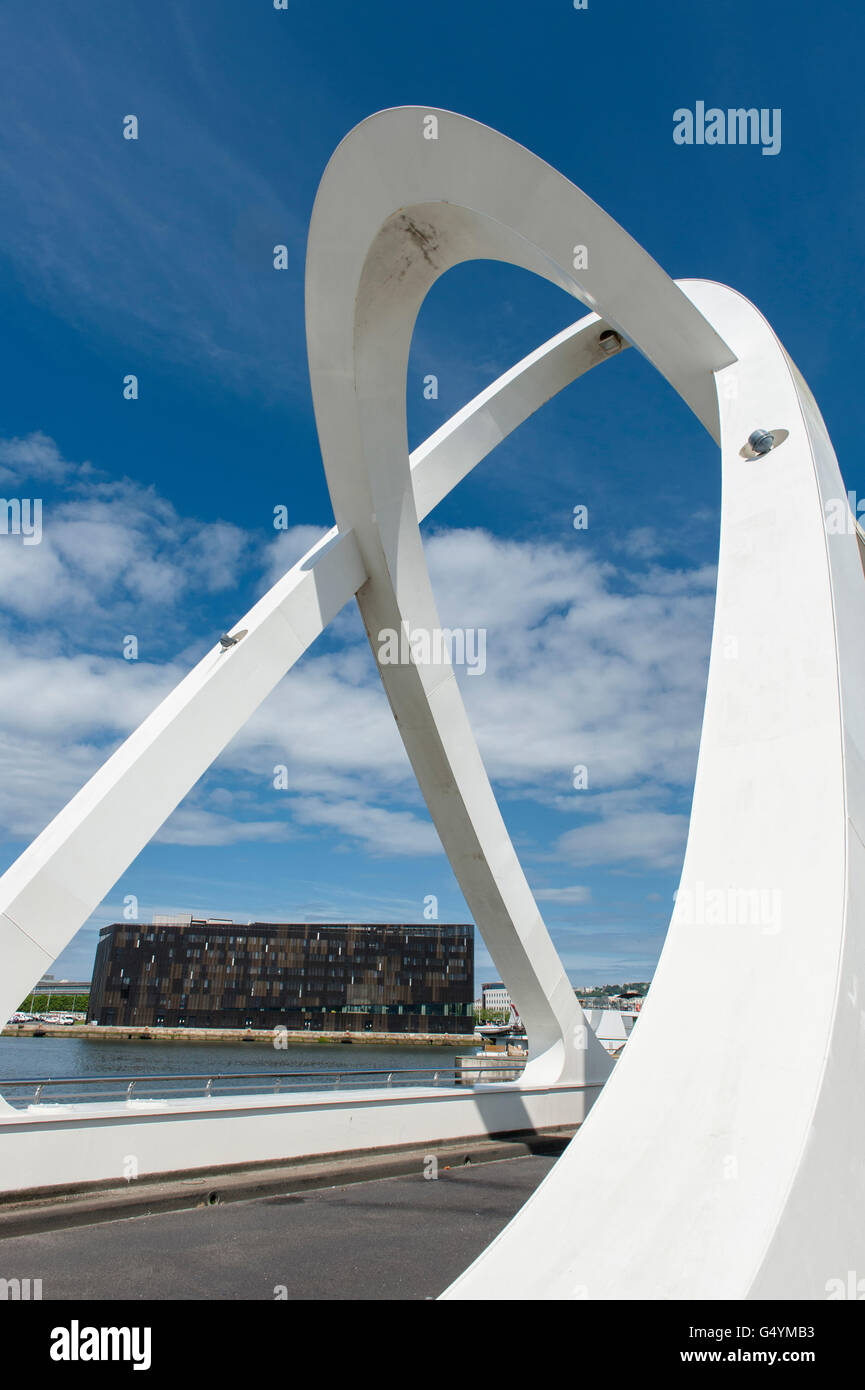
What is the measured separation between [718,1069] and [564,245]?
6787 mm

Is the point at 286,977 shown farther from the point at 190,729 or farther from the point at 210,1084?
the point at 190,729

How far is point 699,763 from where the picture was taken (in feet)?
13.3

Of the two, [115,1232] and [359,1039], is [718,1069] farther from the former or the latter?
[359,1039]

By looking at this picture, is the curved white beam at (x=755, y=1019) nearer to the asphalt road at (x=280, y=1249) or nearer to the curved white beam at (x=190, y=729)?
the asphalt road at (x=280, y=1249)

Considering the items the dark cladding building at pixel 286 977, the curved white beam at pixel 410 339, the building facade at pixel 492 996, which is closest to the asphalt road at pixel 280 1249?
A: the curved white beam at pixel 410 339

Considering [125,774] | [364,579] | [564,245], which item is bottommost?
[125,774]

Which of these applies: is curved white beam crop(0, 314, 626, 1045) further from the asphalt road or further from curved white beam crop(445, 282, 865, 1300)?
curved white beam crop(445, 282, 865, 1300)

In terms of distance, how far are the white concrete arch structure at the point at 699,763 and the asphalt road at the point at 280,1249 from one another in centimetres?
219

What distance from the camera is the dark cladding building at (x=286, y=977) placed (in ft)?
209

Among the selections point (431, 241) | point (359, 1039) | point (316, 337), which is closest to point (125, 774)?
point (316, 337)

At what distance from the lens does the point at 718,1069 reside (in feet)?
9.48

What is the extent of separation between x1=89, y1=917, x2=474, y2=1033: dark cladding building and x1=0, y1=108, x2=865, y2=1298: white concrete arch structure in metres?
58.0

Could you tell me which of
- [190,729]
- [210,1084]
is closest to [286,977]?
[210,1084]

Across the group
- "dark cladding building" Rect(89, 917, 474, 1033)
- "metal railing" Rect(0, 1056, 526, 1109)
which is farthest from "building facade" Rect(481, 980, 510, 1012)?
"metal railing" Rect(0, 1056, 526, 1109)
